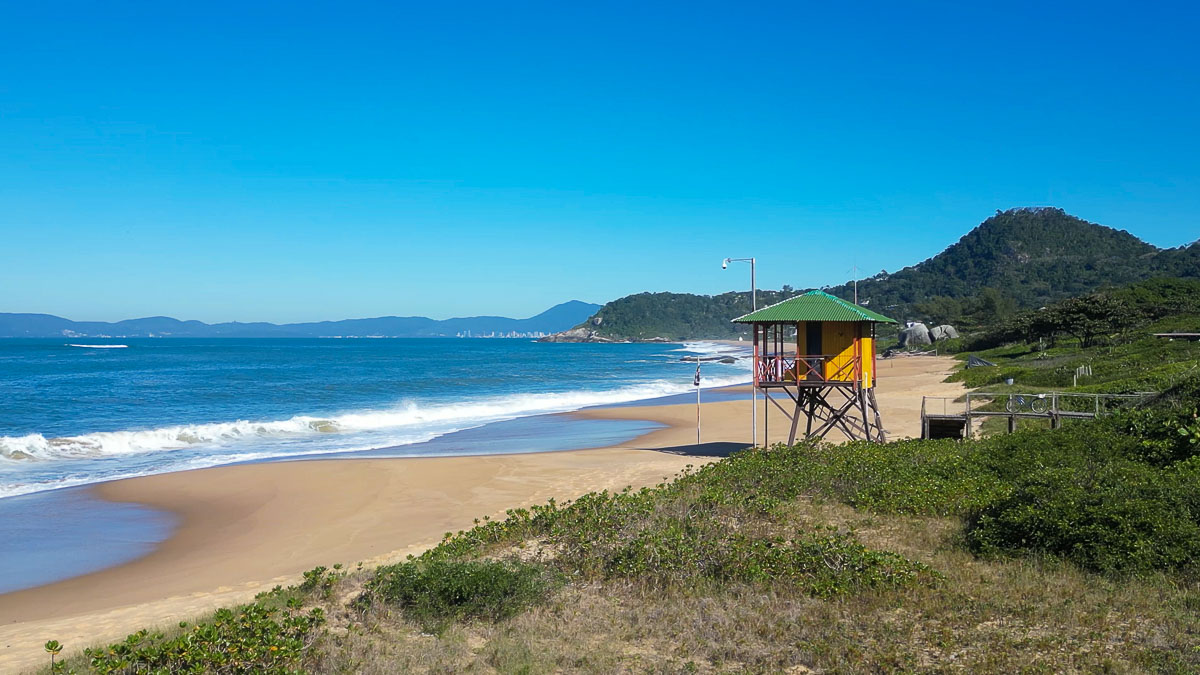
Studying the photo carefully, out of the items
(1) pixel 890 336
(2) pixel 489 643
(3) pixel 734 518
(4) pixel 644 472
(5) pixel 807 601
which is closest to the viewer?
(2) pixel 489 643

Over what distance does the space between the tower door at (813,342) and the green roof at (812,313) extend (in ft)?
1.47

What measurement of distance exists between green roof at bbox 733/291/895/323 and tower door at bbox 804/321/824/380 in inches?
17.6

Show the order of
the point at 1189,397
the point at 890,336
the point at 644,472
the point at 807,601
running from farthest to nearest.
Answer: the point at 890,336 < the point at 644,472 < the point at 1189,397 < the point at 807,601

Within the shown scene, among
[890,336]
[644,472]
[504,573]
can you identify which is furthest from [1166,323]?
[890,336]

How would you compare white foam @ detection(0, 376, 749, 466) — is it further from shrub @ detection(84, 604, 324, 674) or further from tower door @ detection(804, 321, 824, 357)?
shrub @ detection(84, 604, 324, 674)

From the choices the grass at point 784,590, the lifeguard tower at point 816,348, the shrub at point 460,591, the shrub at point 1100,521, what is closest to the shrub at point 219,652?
the grass at point 784,590

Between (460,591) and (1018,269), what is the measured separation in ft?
565

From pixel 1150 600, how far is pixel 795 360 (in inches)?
464

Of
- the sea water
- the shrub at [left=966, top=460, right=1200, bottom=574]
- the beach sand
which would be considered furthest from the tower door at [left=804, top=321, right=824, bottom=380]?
the sea water

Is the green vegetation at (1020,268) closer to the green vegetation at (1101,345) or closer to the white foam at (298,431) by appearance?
the green vegetation at (1101,345)

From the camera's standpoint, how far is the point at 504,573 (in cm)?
889

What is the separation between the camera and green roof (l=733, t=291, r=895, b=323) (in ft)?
62.3

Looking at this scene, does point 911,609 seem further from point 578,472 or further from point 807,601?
point 578,472

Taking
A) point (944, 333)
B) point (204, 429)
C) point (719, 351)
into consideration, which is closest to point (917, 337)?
point (944, 333)
